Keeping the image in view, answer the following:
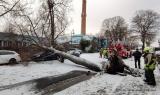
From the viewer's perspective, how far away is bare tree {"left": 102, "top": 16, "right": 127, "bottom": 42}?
354 ft

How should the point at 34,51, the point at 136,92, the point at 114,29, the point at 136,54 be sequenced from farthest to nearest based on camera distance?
the point at 114,29, the point at 34,51, the point at 136,54, the point at 136,92

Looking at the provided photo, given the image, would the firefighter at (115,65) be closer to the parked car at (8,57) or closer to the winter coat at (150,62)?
the winter coat at (150,62)

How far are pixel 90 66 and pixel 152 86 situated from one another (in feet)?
37.5

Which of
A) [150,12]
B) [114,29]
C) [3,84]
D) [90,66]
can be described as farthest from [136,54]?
[114,29]

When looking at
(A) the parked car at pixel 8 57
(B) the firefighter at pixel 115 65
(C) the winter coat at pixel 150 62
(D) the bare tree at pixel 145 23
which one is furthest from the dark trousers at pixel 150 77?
(D) the bare tree at pixel 145 23

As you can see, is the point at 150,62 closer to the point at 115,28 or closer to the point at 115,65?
the point at 115,65

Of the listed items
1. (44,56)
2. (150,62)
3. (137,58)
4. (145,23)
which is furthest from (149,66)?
(145,23)

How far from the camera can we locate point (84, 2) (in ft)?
296

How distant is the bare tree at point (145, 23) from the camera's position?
3848 inches

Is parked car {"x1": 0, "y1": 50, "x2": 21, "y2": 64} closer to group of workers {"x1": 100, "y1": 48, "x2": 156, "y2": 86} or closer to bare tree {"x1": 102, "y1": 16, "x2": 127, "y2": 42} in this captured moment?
group of workers {"x1": 100, "y1": 48, "x2": 156, "y2": 86}

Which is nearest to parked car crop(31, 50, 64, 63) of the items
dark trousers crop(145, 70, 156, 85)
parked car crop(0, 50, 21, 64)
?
parked car crop(0, 50, 21, 64)

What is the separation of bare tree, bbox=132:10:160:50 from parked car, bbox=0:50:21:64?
6884 centimetres

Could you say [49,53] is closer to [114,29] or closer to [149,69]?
[149,69]

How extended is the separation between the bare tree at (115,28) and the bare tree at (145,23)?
9.53m
